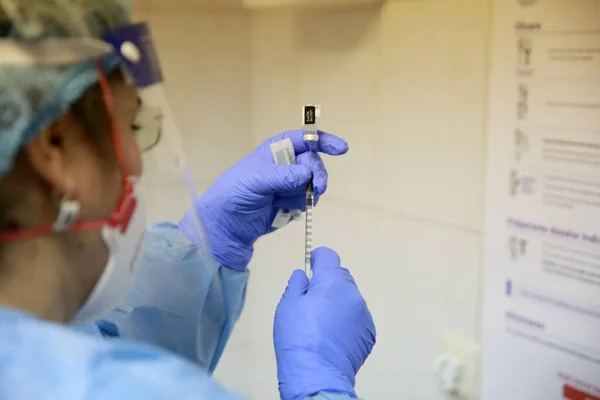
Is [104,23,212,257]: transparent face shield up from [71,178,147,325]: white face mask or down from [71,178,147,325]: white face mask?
up

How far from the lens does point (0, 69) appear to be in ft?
1.95

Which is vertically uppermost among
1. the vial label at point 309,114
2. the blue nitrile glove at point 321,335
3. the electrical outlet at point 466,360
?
the vial label at point 309,114

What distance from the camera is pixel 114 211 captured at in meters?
0.73

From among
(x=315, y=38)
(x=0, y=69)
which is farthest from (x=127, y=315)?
(x=315, y=38)

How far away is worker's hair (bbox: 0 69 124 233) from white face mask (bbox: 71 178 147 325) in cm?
6

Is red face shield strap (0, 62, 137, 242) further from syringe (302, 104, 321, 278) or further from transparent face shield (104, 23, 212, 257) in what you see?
syringe (302, 104, 321, 278)

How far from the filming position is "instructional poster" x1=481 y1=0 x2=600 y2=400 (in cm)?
89

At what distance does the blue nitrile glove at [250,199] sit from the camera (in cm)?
100

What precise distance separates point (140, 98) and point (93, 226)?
159 millimetres

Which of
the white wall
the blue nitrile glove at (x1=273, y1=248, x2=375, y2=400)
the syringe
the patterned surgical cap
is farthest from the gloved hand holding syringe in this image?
the patterned surgical cap

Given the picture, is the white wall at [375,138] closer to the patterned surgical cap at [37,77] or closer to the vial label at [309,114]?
the vial label at [309,114]

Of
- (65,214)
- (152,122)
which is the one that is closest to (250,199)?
(152,122)

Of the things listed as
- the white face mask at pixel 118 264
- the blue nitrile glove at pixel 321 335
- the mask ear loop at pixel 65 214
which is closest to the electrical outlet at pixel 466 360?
the blue nitrile glove at pixel 321 335

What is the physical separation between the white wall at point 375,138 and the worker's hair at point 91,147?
595 millimetres
